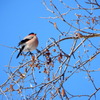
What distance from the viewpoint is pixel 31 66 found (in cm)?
232

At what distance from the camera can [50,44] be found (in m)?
2.49

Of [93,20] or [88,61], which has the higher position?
[93,20]

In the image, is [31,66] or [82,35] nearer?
[31,66]

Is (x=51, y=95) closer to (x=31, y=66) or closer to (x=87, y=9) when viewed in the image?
(x=31, y=66)

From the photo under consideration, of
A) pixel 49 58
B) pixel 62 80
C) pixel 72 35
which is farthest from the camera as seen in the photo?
pixel 72 35

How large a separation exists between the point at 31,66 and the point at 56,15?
2.14 feet

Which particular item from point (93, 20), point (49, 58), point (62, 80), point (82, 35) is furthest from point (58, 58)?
point (93, 20)

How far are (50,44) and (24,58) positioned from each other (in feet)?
1.05

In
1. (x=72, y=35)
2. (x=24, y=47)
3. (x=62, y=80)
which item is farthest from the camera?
(x=24, y=47)

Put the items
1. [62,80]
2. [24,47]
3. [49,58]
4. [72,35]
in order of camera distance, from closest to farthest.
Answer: [49,58] → [62,80] → [72,35] → [24,47]

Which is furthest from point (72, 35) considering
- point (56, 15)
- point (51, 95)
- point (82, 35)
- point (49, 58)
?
point (51, 95)

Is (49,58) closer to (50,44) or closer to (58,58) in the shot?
(58,58)

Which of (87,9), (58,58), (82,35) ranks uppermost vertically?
(87,9)

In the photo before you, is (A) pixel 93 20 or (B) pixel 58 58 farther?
(A) pixel 93 20
